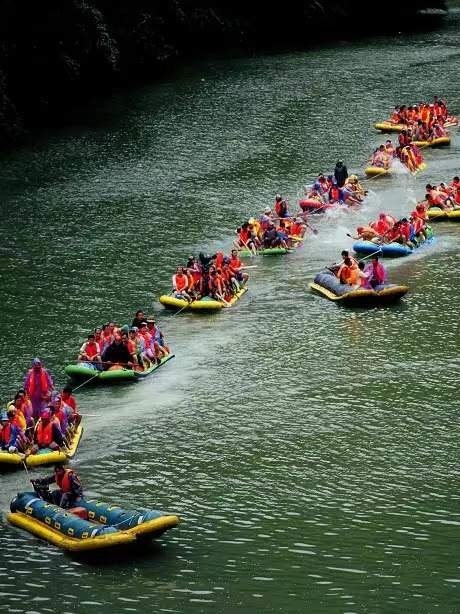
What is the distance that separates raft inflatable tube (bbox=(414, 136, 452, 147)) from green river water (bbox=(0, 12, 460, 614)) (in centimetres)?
61

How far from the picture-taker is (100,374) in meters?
33.9

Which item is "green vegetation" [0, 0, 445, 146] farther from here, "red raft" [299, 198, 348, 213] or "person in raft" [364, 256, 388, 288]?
"person in raft" [364, 256, 388, 288]

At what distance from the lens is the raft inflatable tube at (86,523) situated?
2409 centimetres

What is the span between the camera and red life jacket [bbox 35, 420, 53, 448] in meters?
29.1

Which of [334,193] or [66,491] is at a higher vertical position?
[334,193]

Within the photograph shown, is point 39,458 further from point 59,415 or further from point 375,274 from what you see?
point 375,274

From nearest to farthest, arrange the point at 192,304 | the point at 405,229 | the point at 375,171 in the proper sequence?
1. the point at 192,304
2. the point at 405,229
3. the point at 375,171

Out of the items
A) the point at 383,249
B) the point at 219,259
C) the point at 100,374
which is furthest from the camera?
the point at 383,249

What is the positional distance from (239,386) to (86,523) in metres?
9.40

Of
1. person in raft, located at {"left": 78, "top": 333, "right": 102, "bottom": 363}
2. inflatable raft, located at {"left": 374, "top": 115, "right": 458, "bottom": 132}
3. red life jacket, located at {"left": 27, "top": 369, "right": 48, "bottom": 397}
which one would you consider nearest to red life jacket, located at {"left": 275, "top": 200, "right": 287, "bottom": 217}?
person in raft, located at {"left": 78, "top": 333, "right": 102, "bottom": 363}

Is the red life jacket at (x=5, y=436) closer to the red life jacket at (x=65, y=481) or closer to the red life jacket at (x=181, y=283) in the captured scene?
the red life jacket at (x=65, y=481)

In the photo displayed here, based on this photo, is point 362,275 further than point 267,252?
No

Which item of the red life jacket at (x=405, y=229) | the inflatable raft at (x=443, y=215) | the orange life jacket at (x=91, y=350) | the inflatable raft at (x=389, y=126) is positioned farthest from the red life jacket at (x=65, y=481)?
the inflatable raft at (x=389, y=126)

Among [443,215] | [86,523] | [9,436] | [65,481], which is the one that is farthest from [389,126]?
[86,523]
